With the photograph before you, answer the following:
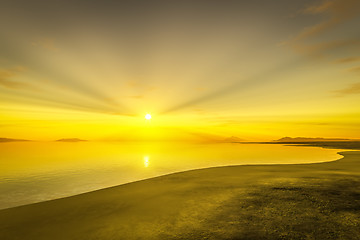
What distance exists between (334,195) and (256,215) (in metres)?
5.53

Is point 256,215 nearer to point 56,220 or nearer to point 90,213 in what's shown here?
point 90,213

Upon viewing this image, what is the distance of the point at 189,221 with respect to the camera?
8.11m

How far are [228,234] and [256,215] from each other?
217cm

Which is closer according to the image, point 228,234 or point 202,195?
point 228,234

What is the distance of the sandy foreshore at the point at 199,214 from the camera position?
707 centimetres

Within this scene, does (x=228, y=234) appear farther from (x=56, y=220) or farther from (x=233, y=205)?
(x=56, y=220)

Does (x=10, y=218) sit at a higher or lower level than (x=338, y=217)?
lower

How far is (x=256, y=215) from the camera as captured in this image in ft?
27.6

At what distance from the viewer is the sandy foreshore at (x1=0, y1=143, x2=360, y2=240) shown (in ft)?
23.2

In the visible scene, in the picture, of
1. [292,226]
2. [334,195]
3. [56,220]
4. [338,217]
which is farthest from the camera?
[334,195]

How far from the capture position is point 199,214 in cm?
879

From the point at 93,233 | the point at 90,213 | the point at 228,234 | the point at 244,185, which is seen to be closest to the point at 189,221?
the point at 228,234

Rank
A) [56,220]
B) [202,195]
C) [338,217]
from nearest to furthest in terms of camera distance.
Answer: [338,217] → [56,220] → [202,195]

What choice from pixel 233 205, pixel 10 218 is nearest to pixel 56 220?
pixel 10 218
